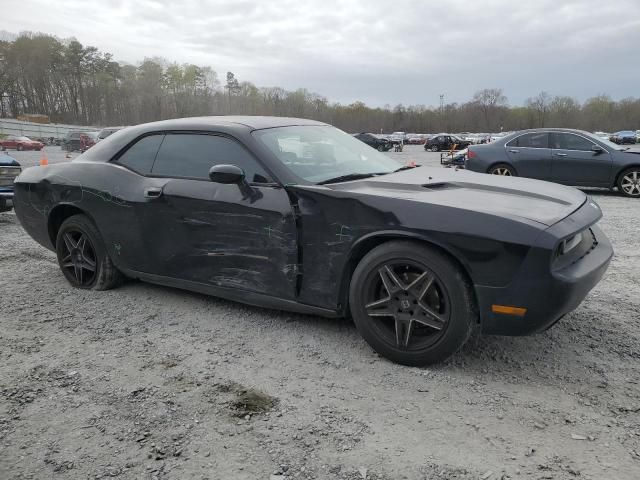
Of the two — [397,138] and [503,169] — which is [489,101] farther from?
[503,169]

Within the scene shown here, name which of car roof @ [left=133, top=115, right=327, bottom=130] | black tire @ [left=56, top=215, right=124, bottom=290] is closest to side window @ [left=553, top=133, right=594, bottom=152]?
car roof @ [left=133, top=115, right=327, bottom=130]

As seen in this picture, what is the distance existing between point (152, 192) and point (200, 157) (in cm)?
46

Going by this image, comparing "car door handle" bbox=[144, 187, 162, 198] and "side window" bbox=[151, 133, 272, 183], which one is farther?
"car door handle" bbox=[144, 187, 162, 198]

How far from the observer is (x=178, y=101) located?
96.4 metres

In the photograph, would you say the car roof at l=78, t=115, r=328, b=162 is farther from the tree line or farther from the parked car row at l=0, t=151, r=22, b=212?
the tree line

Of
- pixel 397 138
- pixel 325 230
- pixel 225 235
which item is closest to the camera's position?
pixel 325 230

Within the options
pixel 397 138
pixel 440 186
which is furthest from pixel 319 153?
pixel 397 138

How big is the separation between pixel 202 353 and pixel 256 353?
0.34m

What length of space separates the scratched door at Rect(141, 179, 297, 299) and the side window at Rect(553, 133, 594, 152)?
365 inches

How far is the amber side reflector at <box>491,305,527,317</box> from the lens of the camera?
8.63ft

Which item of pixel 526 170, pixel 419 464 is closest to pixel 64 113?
pixel 526 170

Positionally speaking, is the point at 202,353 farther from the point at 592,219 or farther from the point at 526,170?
the point at 526,170

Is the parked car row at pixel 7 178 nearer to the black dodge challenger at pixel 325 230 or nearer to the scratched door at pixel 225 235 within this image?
the black dodge challenger at pixel 325 230

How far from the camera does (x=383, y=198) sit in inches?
117
